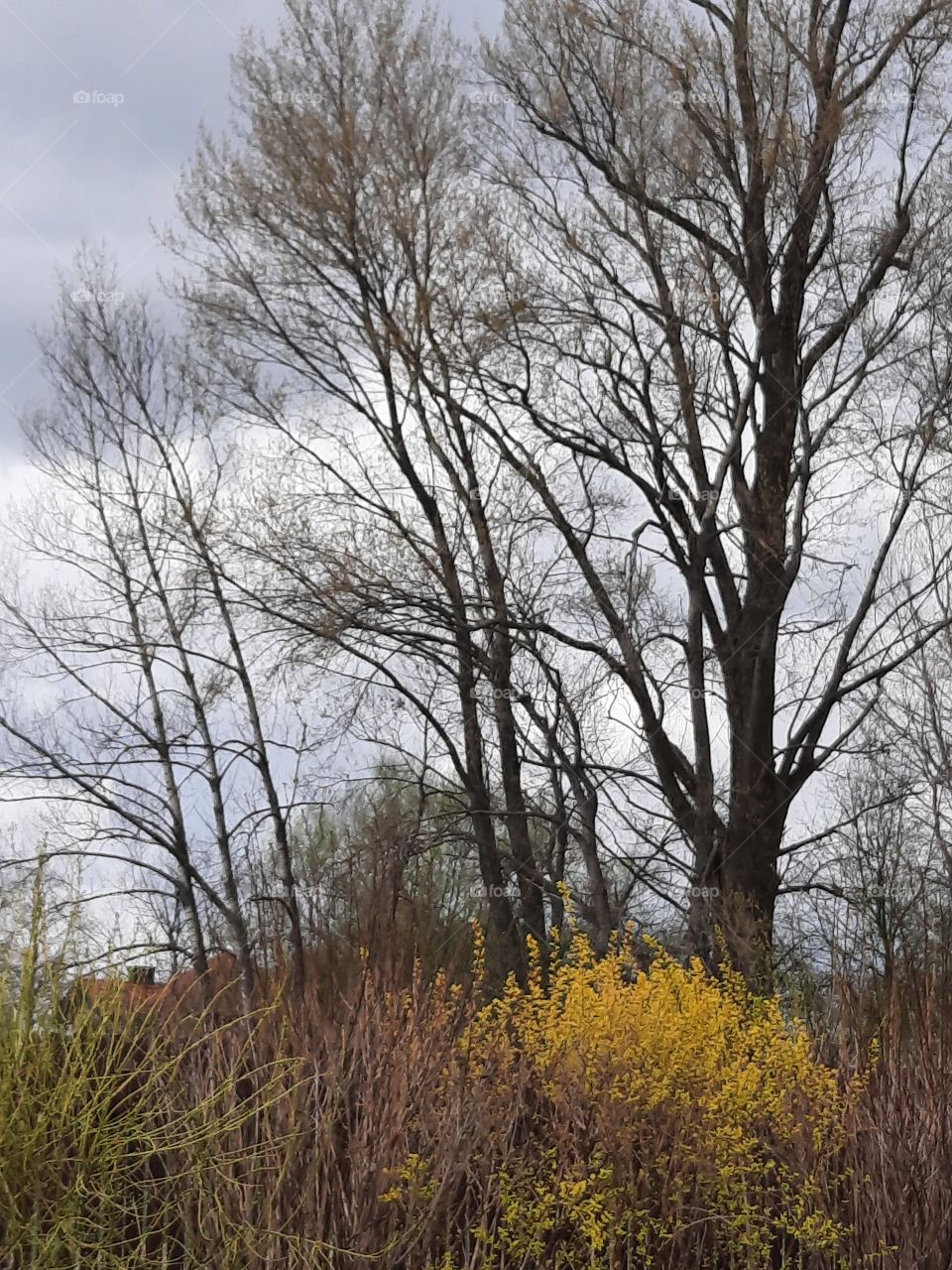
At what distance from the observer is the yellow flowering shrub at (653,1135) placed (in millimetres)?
5590

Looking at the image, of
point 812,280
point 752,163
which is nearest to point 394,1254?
point 752,163

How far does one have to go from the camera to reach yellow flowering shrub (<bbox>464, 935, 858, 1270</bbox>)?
5590 millimetres

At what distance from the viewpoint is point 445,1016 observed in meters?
6.16

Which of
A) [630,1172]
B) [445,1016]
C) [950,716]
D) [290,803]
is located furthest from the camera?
[950,716]

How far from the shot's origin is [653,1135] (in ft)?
20.2

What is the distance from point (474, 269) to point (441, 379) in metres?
1.33

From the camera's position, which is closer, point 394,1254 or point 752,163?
point 394,1254

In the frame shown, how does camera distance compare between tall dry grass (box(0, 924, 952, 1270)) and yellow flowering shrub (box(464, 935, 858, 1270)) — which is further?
yellow flowering shrub (box(464, 935, 858, 1270))

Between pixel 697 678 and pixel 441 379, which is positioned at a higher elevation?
pixel 441 379

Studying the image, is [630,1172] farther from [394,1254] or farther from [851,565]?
[851,565]

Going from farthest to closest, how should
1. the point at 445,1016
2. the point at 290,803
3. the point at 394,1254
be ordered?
the point at 290,803
the point at 445,1016
the point at 394,1254

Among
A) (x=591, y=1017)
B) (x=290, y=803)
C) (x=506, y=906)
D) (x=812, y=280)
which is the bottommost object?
(x=591, y=1017)

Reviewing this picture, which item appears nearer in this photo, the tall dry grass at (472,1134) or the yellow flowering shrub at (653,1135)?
the tall dry grass at (472,1134)

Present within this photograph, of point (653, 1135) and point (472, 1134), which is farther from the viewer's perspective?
point (653, 1135)
